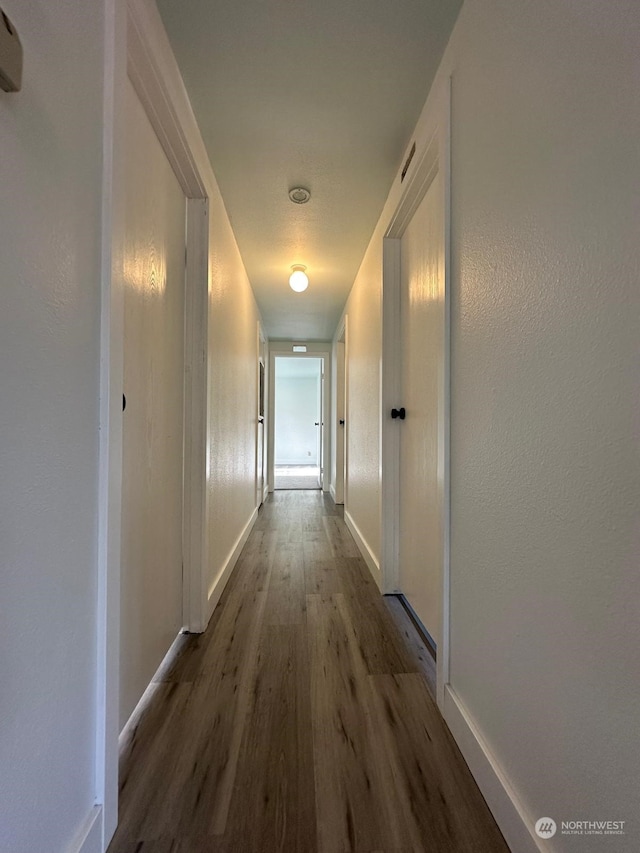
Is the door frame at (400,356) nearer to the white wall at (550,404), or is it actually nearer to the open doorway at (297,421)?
the white wall at (550,404)

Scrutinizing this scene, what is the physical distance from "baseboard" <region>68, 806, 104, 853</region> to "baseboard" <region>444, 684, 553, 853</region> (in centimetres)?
85

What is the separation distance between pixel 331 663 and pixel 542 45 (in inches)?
71.8

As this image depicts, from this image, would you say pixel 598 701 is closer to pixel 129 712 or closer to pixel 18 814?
pixel 18 814

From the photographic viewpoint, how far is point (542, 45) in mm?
705

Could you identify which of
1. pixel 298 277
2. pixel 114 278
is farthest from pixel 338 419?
pixel 114 278

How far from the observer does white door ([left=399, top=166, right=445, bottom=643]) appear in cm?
144

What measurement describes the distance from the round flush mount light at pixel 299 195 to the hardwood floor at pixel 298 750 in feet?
7.05

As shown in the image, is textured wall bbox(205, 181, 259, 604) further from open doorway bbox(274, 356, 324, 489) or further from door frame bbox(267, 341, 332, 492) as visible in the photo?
open doorway bbox(274, 356, 324, 489)

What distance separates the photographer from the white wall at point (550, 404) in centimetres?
54

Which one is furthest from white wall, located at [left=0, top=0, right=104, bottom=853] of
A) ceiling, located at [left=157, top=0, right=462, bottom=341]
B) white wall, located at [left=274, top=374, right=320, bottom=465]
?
white wall, located at [left=274, top=374, right=320, bottom=465]

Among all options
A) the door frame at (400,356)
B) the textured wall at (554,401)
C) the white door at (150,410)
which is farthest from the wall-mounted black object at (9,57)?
the door frame at (400,356)

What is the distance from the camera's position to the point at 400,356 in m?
2.01

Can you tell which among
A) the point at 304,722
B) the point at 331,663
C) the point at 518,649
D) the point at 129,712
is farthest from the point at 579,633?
the point at 129,712

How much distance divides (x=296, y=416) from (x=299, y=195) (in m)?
6.64
